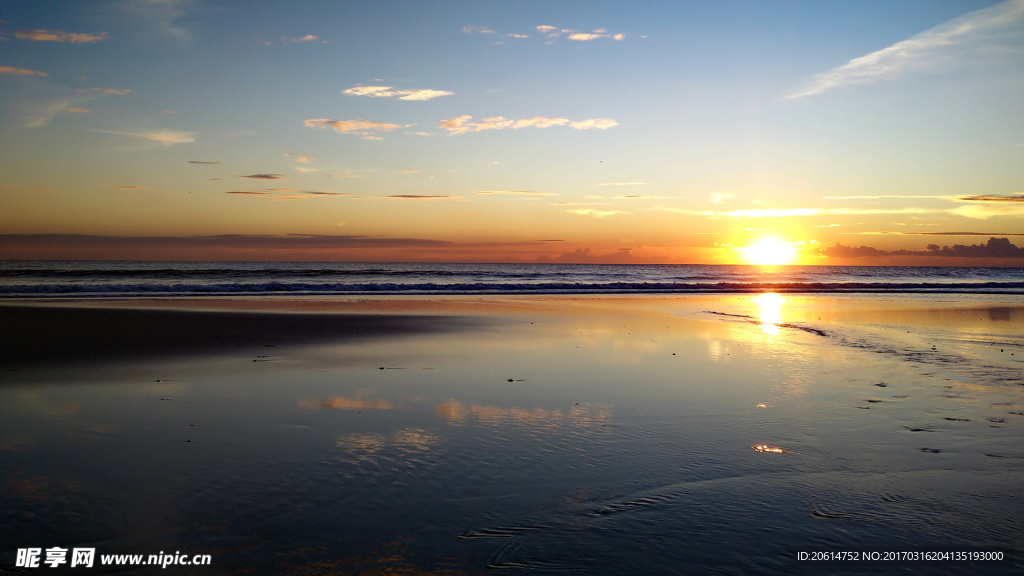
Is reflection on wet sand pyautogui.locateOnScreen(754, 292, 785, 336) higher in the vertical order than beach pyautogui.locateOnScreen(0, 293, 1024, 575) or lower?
higher

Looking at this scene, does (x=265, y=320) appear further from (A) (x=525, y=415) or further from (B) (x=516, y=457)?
(B) (x=516, y=457)

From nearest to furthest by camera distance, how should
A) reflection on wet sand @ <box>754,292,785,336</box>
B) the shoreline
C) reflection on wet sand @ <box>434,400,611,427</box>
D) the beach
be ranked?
the beach
reflection on wet sand @ <box>434,400,611,427</box>
the shoreline
reflection on wet sand @ <box>754,292,785,336</box>

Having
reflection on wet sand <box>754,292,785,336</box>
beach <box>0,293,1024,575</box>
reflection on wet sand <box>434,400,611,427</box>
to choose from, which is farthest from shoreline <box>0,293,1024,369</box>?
reflection on wet sand <box>434,400,611,427</box>

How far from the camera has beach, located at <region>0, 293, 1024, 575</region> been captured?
12.7ft

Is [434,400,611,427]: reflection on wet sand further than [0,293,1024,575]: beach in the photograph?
Yes

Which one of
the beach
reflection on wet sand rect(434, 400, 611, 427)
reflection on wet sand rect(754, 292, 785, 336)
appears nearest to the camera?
the beach

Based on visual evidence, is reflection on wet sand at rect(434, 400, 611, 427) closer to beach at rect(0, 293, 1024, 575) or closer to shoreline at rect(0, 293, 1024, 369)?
beach at rect(0, 293, 1024, 575)

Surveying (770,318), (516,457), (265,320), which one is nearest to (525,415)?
(516,457)

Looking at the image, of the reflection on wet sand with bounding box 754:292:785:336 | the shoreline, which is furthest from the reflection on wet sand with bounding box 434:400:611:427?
the reflection on wet sand with bounding box 754:292:785:336

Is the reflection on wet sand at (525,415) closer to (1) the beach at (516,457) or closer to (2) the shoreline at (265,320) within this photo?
(1) the beach at (516,457)

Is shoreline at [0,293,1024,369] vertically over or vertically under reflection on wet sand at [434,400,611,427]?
over

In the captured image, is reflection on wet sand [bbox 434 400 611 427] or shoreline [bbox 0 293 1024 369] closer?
reflection on wet sand [bbox 434 400 611 427]

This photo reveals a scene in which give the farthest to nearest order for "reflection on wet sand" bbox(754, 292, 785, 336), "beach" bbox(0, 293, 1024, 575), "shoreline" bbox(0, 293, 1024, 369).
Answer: "reflection on wet sand" bbox(754, 292, 785, 336), "shoreline" bbox(0, 293, 1024, 369), "beach" bbox(0, 293, 1024, 575)

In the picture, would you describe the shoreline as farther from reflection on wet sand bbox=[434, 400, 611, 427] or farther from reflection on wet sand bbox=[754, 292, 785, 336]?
reflection on wet sand bbox=[434, 400, 611, 427]
